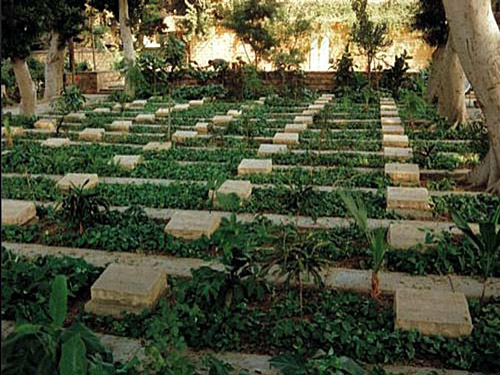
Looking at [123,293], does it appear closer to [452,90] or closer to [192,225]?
[192,225]

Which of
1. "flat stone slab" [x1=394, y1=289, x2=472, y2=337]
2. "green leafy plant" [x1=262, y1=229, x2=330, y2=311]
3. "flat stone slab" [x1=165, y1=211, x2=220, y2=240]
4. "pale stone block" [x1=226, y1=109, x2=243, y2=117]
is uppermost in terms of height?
"pale stone block" [x1=226, y1=109, x2=243, y2=117]

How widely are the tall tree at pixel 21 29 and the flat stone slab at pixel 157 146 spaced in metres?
3.49

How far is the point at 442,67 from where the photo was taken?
35.4 ft

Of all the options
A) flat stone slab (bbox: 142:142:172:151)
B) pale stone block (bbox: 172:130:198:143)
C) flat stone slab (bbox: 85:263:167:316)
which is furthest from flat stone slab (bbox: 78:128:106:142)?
flat stone slab (bbox: 85:263:167:316)

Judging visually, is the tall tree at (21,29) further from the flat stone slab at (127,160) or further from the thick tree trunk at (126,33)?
the flat stone slab at (127,160)

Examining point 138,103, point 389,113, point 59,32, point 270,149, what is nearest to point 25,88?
point 59,32

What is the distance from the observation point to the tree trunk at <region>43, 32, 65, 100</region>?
12.8 metres

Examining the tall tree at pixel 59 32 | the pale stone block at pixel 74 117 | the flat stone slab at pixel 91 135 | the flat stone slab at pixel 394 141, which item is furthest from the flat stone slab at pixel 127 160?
the tall tree at pixel 59 32

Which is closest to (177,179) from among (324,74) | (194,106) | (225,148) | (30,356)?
(225,148)

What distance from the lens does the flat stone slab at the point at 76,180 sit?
597cm

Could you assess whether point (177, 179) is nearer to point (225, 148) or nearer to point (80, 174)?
point (80, 174)

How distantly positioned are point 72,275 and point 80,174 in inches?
111

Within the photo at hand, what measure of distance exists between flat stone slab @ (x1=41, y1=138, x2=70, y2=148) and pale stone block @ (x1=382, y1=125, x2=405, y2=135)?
187 inches

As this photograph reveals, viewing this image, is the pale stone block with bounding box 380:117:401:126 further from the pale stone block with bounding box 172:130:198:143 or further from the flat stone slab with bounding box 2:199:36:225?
the flat stone slab with bounding box 2:199:36:225
